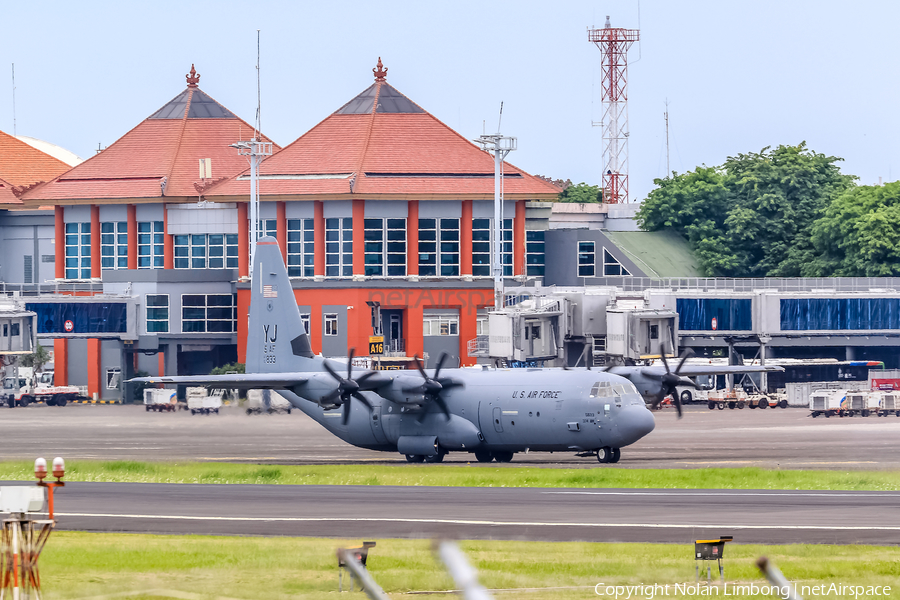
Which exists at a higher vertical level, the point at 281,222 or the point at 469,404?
the point at 281,222

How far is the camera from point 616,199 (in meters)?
161

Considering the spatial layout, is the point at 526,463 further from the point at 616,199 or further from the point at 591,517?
the point at 616,199

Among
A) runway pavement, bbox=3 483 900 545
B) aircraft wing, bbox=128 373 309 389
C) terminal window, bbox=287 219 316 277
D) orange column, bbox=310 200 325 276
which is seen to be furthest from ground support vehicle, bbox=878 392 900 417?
terminal window, bbox=287 219 316 277

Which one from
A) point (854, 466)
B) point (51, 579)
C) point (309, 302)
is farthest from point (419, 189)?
point (51, 579)

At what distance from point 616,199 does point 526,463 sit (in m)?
108

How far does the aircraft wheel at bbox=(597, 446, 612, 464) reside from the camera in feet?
173

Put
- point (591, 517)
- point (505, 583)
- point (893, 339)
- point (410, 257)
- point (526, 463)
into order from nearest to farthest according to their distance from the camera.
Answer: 1. point (505, 583)
2. point (591, 517)
3. point (526, 463)
4. point (893, 339)
5. point (410, 257)

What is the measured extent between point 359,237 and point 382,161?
7.81 m

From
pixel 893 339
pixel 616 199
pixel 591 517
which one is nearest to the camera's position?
pixel 591 517

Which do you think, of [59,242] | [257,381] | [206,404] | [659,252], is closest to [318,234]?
[59,242]

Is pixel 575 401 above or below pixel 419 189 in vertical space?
below

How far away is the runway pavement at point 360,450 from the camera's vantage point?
55250 millimetres

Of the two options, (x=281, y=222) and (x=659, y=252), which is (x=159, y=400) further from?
(x=659, y=252)

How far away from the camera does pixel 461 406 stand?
55.1m
